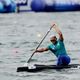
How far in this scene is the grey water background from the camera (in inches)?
910

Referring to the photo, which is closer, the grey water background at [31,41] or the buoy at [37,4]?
the grey water background at [31,41]

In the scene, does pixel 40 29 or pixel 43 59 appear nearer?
pixel 43 59

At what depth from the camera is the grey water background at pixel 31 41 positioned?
23.1 meters

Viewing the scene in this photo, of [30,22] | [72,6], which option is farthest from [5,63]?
[72,6]

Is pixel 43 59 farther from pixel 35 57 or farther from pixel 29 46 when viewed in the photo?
pixel 29 46

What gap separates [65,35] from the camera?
133 ft

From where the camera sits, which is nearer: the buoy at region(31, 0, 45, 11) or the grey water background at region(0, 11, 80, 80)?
the grey water background at region(0, 11, 80, 80)

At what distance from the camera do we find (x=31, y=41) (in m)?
37.1

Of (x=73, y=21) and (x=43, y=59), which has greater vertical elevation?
(x=43, y=59)

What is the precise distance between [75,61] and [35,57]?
270cm

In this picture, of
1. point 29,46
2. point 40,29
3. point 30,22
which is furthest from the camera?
point 30,22

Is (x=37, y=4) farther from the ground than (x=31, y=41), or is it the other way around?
(x=31, y=41)

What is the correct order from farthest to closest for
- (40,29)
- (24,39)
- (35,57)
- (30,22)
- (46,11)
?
(46,11)
(30,22)
(40,29)
(24,39)
(35,57)

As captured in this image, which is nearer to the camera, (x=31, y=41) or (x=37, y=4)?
(x=31, y=41)
